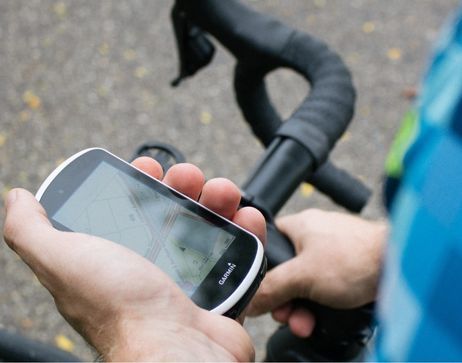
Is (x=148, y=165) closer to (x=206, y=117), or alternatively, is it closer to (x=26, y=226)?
(x=26, y=226)

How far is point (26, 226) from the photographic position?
0.85m

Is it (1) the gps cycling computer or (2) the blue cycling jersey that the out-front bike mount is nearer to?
(1) the gps cycling computer

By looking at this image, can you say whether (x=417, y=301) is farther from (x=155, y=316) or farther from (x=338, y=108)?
(x=338, y=108)

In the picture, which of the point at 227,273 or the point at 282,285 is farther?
the point at 282,285

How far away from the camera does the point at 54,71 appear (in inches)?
111

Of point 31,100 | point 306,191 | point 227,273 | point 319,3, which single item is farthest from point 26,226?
point 319,3

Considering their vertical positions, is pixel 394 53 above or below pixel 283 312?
→ above

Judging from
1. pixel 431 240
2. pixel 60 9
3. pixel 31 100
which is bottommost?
pixel 31 100

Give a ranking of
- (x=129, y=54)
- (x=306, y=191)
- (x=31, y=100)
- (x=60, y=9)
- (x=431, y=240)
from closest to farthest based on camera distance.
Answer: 1. (x=431, y=240)
2. (x=306, y=191)
3. (x=31, y=100)
4. (x=129, y=54)
5. (x=60, y=9)

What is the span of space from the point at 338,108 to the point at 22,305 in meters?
1.53

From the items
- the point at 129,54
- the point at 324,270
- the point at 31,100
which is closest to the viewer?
the point at 324,270

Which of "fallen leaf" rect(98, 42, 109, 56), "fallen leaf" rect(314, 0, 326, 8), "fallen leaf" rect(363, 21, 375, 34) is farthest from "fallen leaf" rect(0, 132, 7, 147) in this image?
"fallen leaf" rect(363, 21, 375, 34)

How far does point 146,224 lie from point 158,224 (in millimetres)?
17

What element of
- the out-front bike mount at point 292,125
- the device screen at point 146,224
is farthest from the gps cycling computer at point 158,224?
the out-front bike mount at point 292,125
